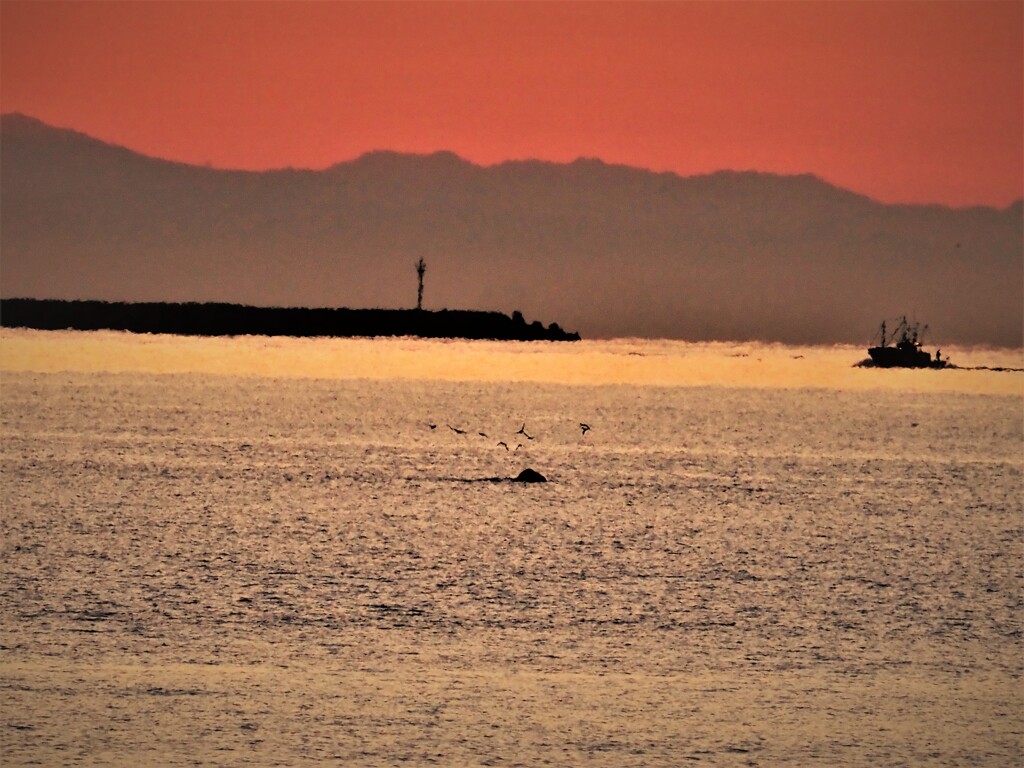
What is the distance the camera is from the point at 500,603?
909 centimetres

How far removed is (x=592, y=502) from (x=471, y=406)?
2002cm

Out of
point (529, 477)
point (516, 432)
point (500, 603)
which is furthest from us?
point (516, 432)

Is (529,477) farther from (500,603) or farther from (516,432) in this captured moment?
(516,432)

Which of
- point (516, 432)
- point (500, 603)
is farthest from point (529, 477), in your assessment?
point (516, 432)

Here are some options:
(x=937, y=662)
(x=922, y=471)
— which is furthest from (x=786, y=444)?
(x=937, y=662)

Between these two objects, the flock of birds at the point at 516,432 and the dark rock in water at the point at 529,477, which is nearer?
the dark rock in water at the point at 529,477

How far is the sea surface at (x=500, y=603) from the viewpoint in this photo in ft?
20.3

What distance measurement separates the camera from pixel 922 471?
760 inches

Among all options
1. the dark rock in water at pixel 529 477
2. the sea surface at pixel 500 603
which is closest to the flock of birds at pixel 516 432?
the sea surface at pixel 500 603

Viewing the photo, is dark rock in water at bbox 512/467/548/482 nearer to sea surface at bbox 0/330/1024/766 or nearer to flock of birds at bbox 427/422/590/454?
sea surface at bbox 0/330/1024/766

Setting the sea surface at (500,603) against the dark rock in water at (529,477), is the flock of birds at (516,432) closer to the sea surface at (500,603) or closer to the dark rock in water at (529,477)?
the sea surface at (500,603)

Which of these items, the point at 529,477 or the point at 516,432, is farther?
the point at 516,432

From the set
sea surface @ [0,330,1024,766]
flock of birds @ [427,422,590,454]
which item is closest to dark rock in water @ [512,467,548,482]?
sea surface @ [0,330,1024,766]

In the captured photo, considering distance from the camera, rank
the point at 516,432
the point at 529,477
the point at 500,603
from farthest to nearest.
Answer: the point at 516,432 → the point at 529,477 → the point at 500,603
